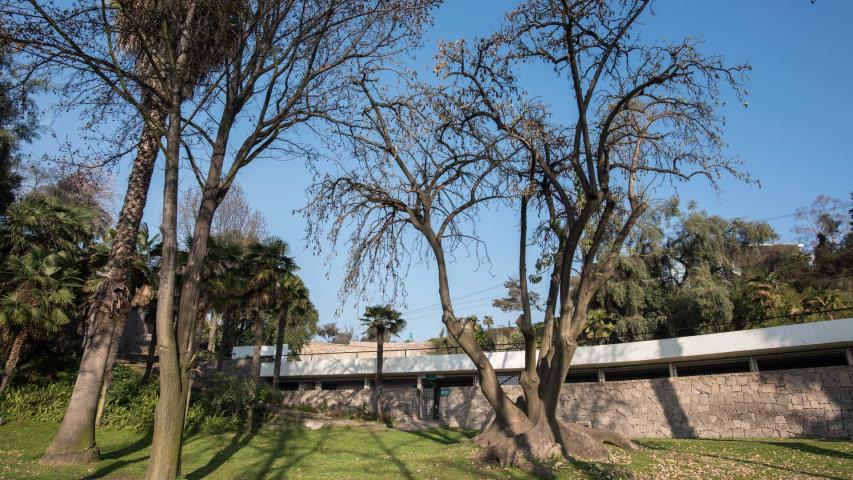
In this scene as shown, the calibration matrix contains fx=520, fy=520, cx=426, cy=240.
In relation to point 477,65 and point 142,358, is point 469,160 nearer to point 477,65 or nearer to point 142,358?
point 477,65

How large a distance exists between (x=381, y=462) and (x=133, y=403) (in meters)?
11.9

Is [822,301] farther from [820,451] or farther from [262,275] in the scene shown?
[262,275]

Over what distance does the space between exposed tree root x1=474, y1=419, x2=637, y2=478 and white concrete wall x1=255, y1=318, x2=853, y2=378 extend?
1132 centimetres

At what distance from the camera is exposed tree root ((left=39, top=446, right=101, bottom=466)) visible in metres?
10.7

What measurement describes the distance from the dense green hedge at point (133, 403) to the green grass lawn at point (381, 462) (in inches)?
57.6

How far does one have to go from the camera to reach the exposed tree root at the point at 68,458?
1070 centimetres

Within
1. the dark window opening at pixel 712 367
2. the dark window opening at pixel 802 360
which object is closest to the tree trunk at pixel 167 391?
the dark window opening at pixel 712 367

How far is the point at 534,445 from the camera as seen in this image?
1014 centimetres

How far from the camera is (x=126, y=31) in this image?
8.59 metres

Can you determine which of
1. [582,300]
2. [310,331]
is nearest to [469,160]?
[582,300]

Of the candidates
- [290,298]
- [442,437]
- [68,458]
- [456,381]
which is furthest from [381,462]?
[456,381]

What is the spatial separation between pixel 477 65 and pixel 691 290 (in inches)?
1056

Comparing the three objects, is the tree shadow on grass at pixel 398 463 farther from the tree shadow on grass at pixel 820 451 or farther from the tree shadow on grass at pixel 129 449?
the tree shadow on grass at pixel 820 451

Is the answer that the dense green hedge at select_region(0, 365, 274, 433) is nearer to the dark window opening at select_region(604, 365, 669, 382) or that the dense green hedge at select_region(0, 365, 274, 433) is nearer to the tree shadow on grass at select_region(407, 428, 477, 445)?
the tree shadow on grass at select_region(407, 428, 477, 445)
